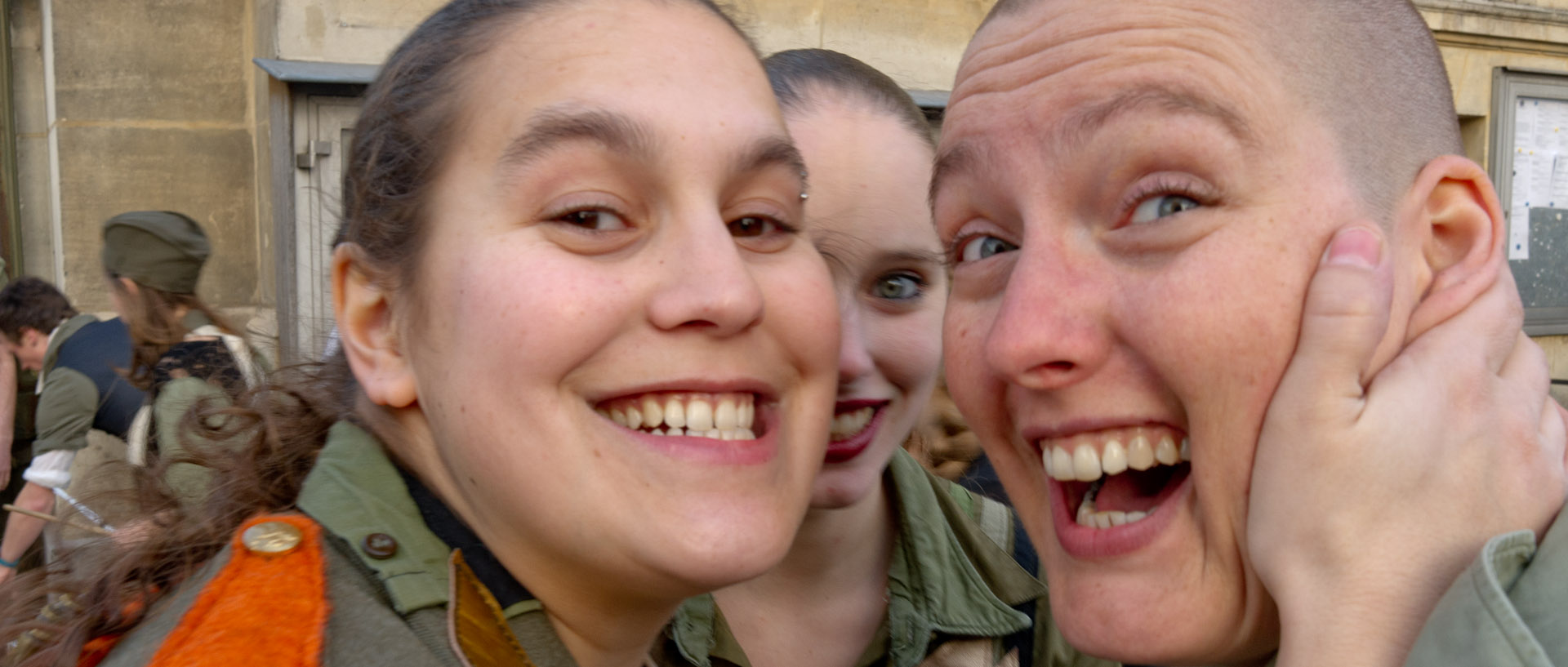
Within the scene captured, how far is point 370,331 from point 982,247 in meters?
0.95

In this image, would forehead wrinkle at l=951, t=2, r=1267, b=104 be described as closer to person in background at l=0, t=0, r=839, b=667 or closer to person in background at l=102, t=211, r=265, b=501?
person in background at l=0, t=0, r=839, b=667

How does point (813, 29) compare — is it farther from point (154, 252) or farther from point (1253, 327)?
point (1253, 327)

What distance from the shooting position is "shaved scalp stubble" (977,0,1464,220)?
1.47 metres

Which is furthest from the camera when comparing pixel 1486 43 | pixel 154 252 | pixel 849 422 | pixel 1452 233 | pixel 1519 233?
pixel 1519 233

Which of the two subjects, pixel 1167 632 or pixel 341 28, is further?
pixel 341 28

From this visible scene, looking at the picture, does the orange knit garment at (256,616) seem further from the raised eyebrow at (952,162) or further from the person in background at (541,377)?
the raised eyebrow at (952,162)

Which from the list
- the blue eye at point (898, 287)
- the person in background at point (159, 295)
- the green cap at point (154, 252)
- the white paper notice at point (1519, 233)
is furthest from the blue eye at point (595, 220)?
the white paper notice at point (1519, 233)

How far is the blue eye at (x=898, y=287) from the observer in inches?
88.2

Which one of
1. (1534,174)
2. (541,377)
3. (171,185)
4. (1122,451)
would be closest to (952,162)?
(1122,451)

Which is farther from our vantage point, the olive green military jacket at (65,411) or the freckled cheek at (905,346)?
the olive green military jacket at (65,411)

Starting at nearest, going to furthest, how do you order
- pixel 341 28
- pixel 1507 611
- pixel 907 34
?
pixel 1507 611
pixel 341 28
pixel 907 34

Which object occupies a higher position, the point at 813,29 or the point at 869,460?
the point at 813,29

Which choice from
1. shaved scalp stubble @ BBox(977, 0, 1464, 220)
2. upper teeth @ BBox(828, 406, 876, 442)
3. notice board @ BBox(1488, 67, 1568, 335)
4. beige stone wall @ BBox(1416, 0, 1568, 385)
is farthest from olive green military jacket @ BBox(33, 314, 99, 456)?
notice board @ BBox(1488, 67, 1568, 335)

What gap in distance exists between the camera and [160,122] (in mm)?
6336
